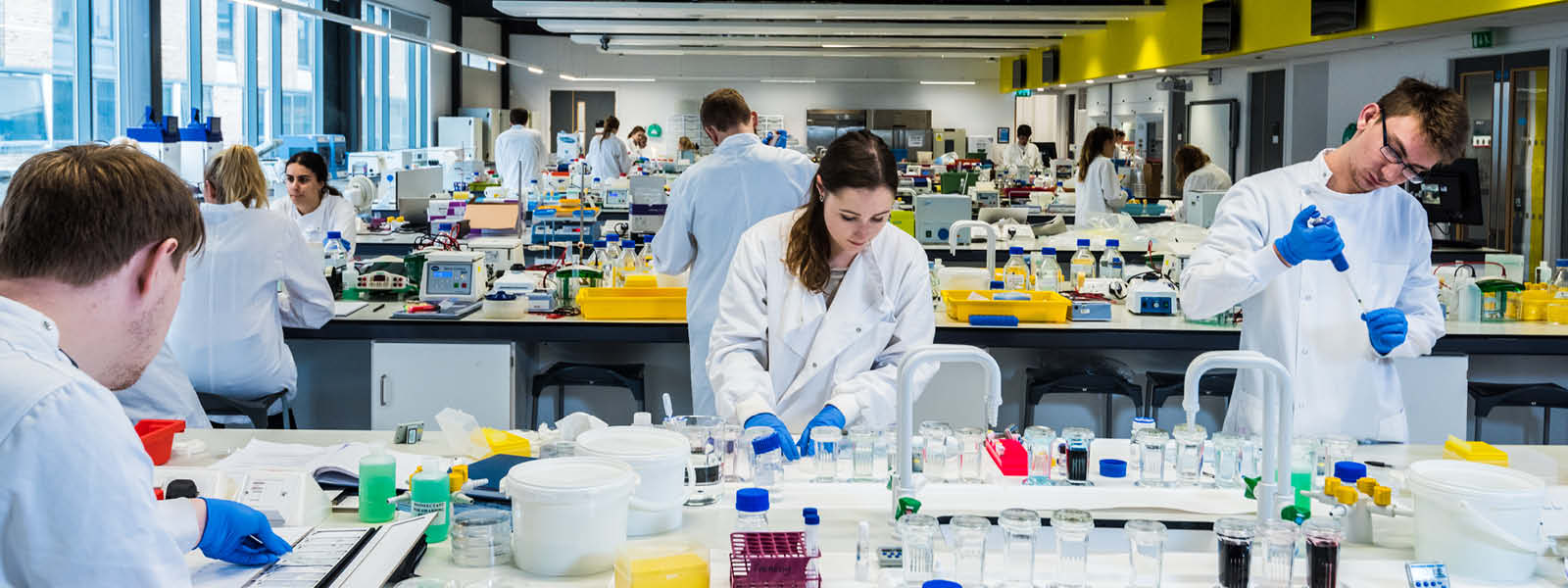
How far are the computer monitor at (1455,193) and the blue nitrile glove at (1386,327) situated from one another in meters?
3.25

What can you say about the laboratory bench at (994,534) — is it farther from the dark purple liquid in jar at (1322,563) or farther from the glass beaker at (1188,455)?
the glass beaker at (1188,455)

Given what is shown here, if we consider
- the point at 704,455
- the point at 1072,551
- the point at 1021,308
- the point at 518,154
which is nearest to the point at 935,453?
the point at 704,455

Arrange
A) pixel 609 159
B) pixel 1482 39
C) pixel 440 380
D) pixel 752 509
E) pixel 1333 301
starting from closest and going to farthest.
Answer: pixel 752 509 → pixel 1333 301 → pixel 440 380 → pixel 1482 39 → pixel 609 159

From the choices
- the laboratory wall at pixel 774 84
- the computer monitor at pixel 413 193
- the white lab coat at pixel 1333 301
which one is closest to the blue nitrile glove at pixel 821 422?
the white lab coat at pixel 1333 301

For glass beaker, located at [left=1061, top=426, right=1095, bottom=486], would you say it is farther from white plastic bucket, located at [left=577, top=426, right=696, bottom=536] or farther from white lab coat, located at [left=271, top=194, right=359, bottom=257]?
white lab coat, located at [left=271, top=194, right=359, bottom=257]

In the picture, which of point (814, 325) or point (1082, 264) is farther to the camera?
point (1082, 264)

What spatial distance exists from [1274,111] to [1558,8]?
5307 millimetres

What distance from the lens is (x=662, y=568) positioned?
6.33ft

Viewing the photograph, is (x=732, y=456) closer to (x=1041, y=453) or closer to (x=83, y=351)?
(x=1041, y=453)

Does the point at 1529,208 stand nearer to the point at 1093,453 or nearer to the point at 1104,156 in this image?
the point at 1104,156

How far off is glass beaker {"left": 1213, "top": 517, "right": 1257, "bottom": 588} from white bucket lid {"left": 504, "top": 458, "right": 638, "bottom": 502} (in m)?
0.92

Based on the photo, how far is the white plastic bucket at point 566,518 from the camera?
6.60 feet

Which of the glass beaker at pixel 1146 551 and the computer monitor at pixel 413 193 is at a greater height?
the computer monitor at pixel 413 193

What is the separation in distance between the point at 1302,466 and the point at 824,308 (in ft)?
3.69
